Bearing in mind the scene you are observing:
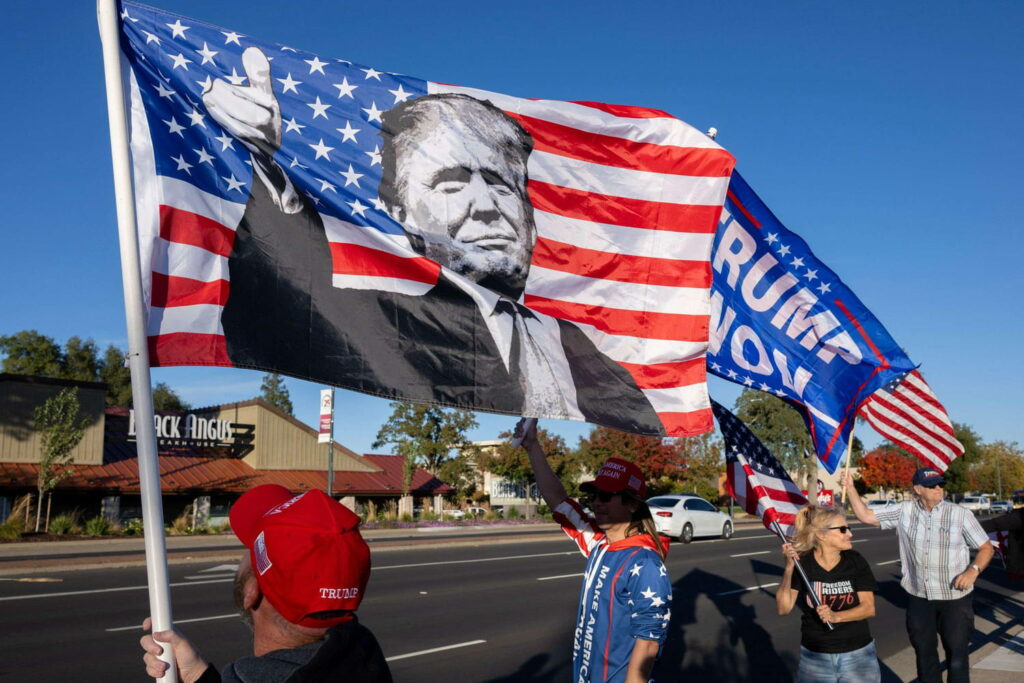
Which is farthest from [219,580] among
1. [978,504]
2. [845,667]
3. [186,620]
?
[978,504]

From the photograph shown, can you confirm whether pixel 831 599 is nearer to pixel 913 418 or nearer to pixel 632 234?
pixel 913 418

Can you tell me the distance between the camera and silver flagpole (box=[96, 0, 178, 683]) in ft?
7.98

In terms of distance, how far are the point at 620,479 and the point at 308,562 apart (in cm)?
236

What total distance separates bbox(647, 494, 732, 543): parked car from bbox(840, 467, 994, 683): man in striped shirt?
22090 millimetres

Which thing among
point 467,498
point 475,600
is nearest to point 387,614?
point 475,600

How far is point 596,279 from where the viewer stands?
453cm

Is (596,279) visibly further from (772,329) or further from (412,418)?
(412,418)

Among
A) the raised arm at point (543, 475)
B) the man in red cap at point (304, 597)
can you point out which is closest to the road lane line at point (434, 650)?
the raised arm at point (543, 475)

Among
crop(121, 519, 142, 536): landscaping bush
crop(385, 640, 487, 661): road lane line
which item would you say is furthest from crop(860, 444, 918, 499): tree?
crop(385, 640, 487, 661): road lane line

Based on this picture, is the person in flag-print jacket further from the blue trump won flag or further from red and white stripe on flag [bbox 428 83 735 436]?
the blue trump won flag

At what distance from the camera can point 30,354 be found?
6122 cm

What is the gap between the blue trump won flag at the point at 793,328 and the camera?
17.4 feet

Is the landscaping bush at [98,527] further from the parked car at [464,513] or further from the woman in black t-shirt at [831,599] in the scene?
the woman in black t-shirt at [831,599]

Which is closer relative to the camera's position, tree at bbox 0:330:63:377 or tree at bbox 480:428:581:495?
tree at bbox 480:428:581:495
